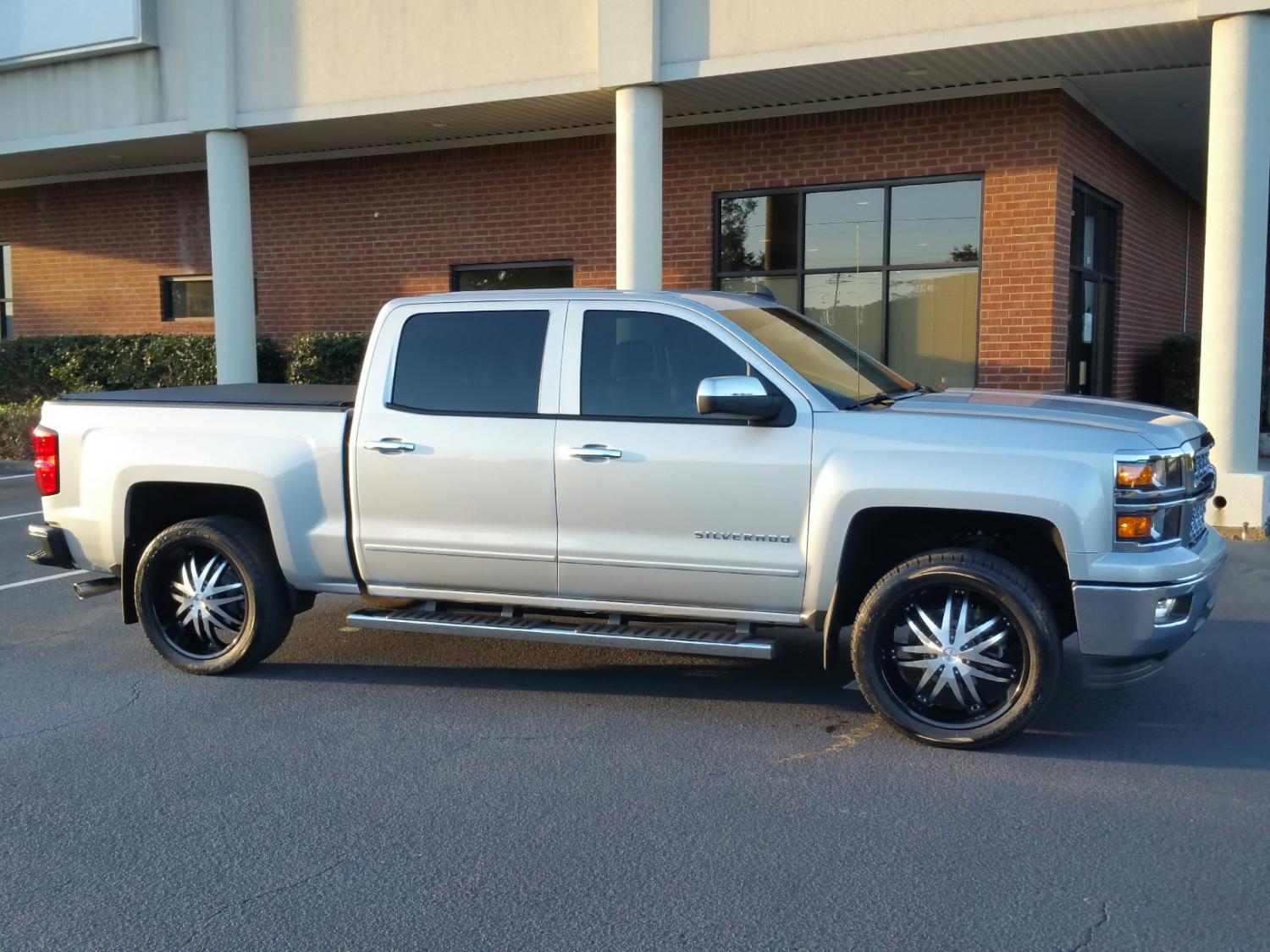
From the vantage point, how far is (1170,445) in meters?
5.09

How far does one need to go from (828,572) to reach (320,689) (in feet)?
8.83

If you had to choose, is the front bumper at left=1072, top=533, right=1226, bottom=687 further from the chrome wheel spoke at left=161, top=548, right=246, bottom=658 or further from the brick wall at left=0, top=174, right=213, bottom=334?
the brick wall at left=0, top=174, right=213, bottom=334

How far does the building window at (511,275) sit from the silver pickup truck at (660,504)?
911 centimetres

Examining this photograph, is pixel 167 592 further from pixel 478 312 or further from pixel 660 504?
pixel 660 504

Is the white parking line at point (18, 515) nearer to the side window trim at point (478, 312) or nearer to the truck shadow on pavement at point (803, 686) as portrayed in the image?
the truck shadow on pavement at point (803, 686)

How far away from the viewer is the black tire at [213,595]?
6.42m

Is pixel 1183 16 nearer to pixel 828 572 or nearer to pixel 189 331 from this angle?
pixel 828 572

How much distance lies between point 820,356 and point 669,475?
1.10m

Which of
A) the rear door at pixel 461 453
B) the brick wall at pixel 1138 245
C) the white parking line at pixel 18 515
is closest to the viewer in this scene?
the rear door at pixel 461 453

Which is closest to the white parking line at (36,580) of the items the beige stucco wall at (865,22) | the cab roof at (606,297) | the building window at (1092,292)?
the cab roof at (606,297)

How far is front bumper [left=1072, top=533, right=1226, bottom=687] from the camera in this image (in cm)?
495

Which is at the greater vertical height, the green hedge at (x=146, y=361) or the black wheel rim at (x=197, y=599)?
the green hedge at (x=146, y=361)

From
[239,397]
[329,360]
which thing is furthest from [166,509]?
[329,360]

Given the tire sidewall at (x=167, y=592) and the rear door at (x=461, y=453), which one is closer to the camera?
the rear door at (x=461, y=453)
